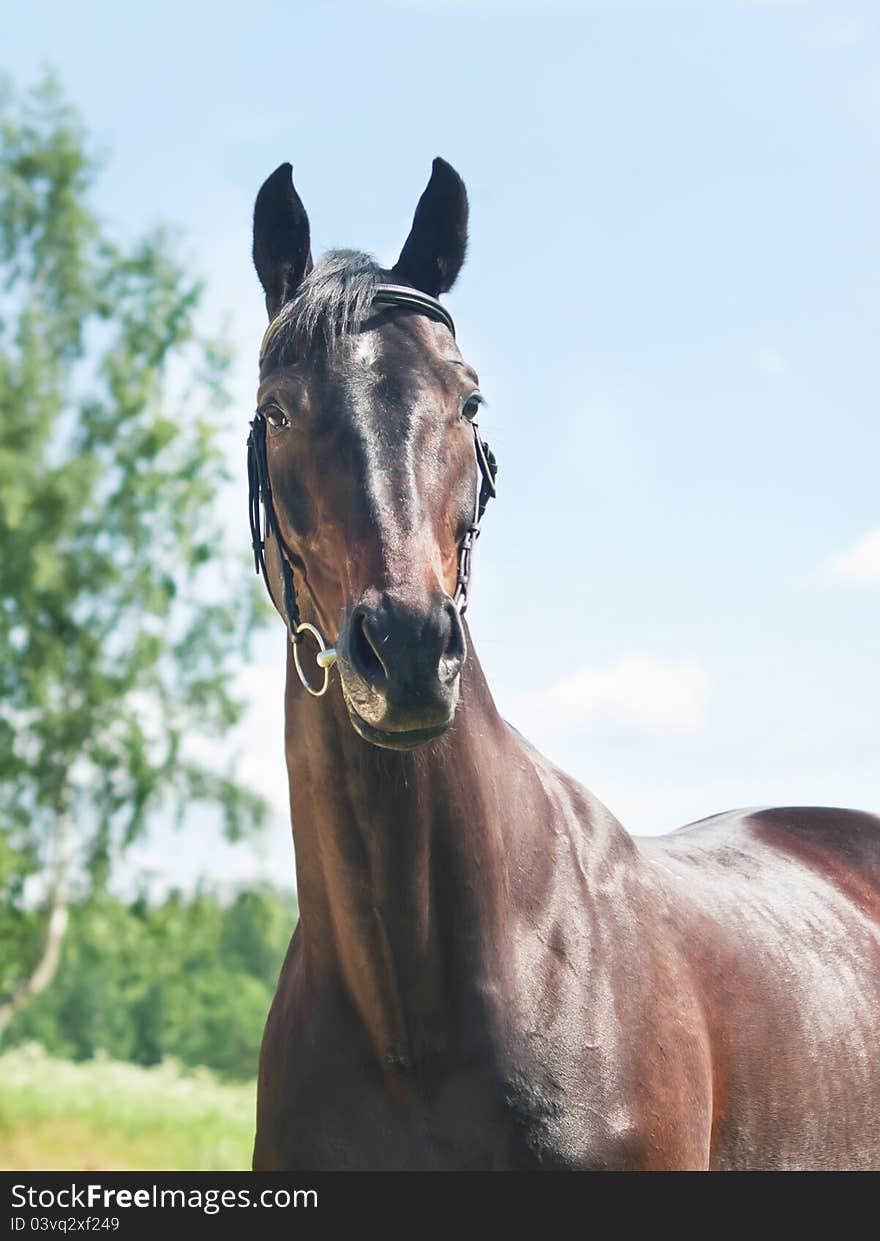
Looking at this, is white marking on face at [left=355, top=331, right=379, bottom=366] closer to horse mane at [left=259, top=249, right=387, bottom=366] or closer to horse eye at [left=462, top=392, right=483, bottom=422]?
horse mane at [left=259, top=249, right=387, bottom=366]

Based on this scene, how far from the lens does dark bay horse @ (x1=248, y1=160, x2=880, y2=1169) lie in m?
2.79

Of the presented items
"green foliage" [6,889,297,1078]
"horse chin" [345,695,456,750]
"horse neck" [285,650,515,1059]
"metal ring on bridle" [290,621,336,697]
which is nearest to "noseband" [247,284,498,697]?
"metal ring on bridle" [290,621,336,697]

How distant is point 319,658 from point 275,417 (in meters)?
0.63

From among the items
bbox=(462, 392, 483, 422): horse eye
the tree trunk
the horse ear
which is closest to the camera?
bbox=(462, 392, 483, 422): horse eye

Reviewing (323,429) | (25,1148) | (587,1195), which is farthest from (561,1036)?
(25,1148)

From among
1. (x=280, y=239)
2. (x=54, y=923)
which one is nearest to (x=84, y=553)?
(x=54, y=923)

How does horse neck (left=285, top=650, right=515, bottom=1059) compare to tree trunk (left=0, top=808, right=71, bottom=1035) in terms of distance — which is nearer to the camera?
horse neck (left=285, top=650, right=515, bottom=1059)

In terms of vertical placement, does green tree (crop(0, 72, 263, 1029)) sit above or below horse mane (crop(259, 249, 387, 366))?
above

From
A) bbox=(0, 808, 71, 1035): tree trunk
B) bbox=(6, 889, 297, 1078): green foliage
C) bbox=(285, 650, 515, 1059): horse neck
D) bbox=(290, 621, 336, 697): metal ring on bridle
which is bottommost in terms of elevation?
bbox=(285, 650, 515, 1059): horse neck

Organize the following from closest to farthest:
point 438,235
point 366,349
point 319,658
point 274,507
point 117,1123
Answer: point 319,658 → point 366,349 → point 274,507 → point 438,235 → point 117,1123

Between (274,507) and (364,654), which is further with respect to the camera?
(274,507)

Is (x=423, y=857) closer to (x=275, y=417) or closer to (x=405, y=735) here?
(x=405, y=735)

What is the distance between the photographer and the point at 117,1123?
17.0 metres

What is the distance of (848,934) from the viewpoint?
4.40 m
